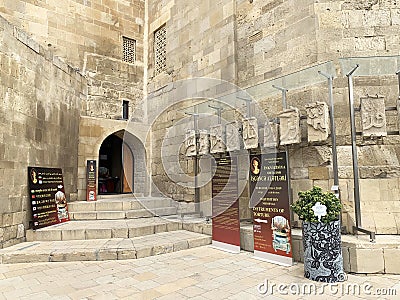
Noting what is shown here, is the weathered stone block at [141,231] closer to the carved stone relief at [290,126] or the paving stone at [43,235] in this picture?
the paving stone at [43,235]

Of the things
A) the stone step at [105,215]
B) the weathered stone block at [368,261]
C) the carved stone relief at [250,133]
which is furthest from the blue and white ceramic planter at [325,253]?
the stone step at [105,215]

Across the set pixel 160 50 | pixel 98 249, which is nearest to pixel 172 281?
pixel 98 249

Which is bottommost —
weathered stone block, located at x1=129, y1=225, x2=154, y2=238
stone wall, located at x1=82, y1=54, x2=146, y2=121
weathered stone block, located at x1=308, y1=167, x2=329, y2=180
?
weathered stone block, located at x1=129, y1=225, x2=154, y2=238

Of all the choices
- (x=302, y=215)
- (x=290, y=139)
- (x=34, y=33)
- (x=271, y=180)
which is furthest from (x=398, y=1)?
(x=34, y=33)

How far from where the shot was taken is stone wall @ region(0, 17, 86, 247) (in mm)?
4230

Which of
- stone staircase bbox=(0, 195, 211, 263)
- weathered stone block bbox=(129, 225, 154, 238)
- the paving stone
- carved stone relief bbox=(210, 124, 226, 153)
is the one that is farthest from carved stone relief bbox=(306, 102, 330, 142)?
the paving stone

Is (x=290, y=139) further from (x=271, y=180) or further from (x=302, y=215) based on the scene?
(x=302, y=215)

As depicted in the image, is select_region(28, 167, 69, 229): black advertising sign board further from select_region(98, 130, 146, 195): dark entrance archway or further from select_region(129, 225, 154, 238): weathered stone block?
select_region(98, 130, 146, 195): dark entrance archway

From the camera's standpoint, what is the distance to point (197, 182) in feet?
18.9

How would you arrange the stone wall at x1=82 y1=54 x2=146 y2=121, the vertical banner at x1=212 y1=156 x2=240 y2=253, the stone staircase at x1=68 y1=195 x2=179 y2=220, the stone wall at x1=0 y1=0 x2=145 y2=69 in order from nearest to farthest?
1. the vertical banner at x1=212 y1=156 x2=240 y2=253
2. the stone staircase at x1=68 y1=195 x2=179 y2=220
3. the stone wall at x1=0 y1=0 x2=145 y2=69
4. the stone wall at x1=82 y1=54 x2=146 y2=121

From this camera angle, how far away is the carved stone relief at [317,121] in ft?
12.2

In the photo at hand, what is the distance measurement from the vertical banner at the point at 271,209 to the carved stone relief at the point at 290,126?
1.25 feet

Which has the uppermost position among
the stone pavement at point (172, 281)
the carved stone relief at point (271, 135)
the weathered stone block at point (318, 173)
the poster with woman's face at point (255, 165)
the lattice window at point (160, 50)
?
the lattice window at point (160, 50)

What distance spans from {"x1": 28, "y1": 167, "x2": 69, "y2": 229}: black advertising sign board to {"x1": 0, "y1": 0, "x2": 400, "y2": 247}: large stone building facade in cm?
14
